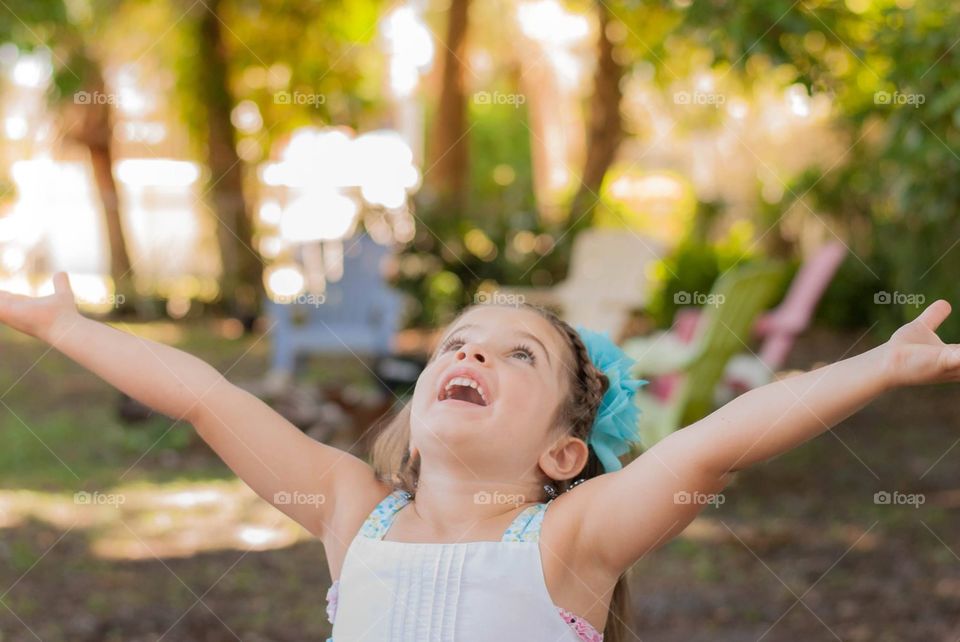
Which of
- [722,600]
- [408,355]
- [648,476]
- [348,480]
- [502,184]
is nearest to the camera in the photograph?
[648,476]

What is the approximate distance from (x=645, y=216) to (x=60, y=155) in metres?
8.29

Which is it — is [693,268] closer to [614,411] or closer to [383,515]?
[614,411]

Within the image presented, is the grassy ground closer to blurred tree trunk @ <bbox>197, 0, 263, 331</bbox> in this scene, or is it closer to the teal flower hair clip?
the teal flower hair clip

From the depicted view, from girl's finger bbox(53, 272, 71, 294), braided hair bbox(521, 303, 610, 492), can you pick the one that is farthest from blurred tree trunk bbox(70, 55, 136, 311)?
braided hair bbox(521, 303, 610, 492)

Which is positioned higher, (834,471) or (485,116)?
(834,471)

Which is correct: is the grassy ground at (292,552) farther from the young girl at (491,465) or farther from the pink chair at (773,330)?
Result: the young girl at (491,465)

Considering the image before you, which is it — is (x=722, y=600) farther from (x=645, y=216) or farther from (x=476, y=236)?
(x=645, y=216)

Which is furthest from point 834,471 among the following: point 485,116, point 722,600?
point 485,116

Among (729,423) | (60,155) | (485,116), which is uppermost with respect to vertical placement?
(729,423)

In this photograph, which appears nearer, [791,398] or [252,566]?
[791,398]

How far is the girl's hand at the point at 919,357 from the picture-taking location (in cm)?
148

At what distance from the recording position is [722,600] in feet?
15.2

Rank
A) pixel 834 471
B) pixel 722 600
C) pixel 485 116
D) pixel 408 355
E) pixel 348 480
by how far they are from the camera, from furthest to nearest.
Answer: pixel 485 116 → pixel 408 355 → pixel 834 471 → pixel 722 600 → pixel 348 480

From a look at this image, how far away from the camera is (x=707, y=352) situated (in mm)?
5773
